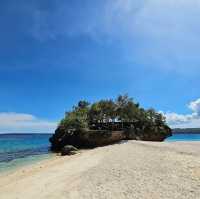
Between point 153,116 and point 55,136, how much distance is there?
73.2 ft

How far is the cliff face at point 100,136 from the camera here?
47469mm

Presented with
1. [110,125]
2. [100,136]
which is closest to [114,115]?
[110,125]

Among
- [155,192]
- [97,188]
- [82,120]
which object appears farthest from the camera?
[82,120]

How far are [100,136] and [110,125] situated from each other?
9.77m

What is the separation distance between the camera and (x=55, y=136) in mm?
56469

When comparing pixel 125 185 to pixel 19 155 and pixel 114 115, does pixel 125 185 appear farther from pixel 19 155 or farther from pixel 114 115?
pixel 114 115

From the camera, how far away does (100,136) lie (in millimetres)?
47406

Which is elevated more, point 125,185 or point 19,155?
point 19,155

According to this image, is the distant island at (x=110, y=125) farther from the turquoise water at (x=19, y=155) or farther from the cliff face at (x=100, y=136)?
the turquoise water at (x=19, y=155)

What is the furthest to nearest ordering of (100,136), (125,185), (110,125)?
(110,125)
(100,136)
(125,185)

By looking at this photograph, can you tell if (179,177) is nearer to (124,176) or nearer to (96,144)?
(124,176)

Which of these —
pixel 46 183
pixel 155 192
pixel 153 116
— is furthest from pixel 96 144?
pixel 155 192

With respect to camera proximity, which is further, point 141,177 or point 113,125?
point 113,125

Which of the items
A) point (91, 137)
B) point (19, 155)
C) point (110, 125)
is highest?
point (110, 125)
